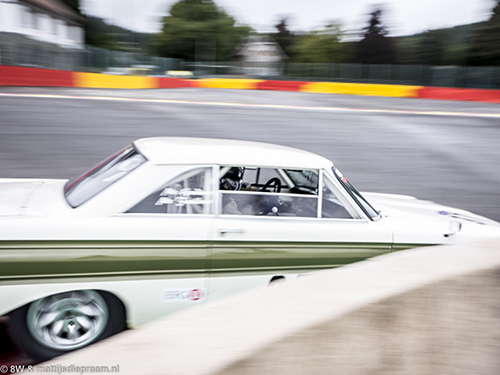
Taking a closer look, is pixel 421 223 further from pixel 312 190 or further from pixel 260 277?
pixel 260 277

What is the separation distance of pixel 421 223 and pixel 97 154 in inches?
255

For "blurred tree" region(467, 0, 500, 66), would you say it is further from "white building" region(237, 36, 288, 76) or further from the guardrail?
"white building" region(237, 36, 288, 76)

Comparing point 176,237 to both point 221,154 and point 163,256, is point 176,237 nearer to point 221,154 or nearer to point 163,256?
point 163,256

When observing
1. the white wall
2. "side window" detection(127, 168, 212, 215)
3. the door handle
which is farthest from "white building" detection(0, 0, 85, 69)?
the door handle

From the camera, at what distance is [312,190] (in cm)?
368

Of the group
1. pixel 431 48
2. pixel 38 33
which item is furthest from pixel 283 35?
pixel 38 33

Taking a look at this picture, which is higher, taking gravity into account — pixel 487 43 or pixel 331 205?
pixel 487 43

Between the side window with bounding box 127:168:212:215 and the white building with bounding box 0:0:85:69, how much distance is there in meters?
17.6

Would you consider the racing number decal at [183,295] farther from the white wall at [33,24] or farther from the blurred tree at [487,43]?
the blurred tree at [487,43]

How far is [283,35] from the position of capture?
291ft

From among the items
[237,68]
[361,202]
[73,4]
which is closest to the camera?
[361,202]

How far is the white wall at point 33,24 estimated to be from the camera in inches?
1416

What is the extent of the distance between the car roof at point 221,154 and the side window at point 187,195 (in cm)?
11

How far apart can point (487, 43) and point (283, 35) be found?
179 feet
